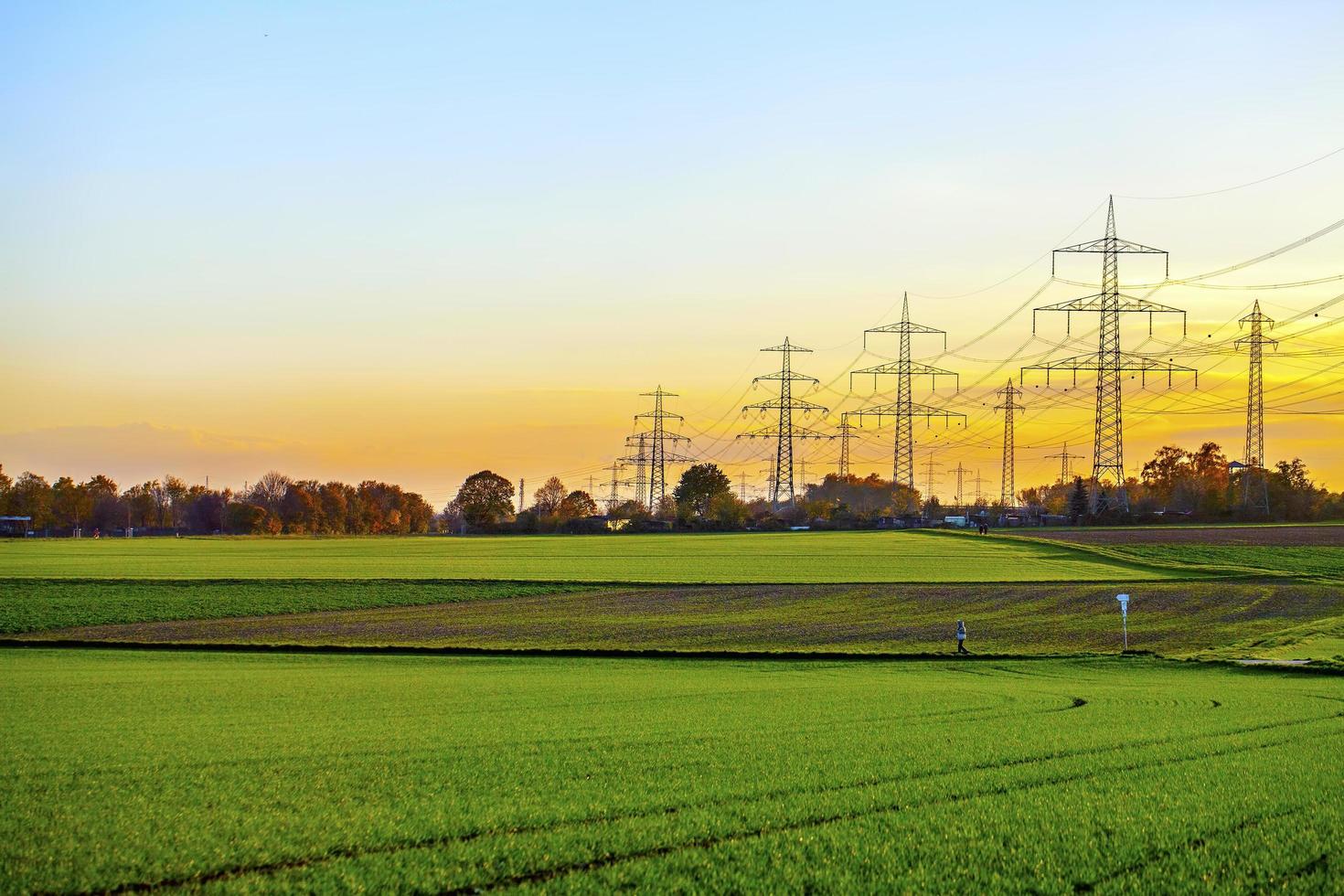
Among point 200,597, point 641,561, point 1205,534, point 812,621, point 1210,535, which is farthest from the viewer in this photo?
point 1205,534

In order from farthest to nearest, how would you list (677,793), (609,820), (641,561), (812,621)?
(641,561)
(812,621)
(677,793)
(609,820)

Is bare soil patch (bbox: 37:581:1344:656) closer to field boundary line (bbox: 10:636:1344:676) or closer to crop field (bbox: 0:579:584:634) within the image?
field boundary line (bbox: 10:636:1344:676)

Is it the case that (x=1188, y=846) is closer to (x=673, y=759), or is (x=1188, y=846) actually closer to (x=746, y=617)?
(x=673, y=759)

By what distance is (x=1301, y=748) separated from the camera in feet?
53.1

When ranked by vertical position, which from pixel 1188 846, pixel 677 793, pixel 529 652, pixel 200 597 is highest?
pixel 1188 846

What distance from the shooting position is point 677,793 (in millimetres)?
12922

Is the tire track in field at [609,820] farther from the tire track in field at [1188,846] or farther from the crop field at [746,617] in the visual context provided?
the crop field at [746,617]

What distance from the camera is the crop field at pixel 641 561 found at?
255 ft

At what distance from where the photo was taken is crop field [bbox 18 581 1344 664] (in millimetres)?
43594

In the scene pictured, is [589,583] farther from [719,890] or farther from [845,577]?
[719,890]

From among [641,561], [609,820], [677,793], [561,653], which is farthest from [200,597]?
[609,820]

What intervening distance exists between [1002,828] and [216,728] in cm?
1338

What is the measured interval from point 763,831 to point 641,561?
277 feet

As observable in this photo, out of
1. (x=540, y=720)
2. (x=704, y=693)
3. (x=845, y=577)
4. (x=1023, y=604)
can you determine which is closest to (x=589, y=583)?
(x=845, y=577)
